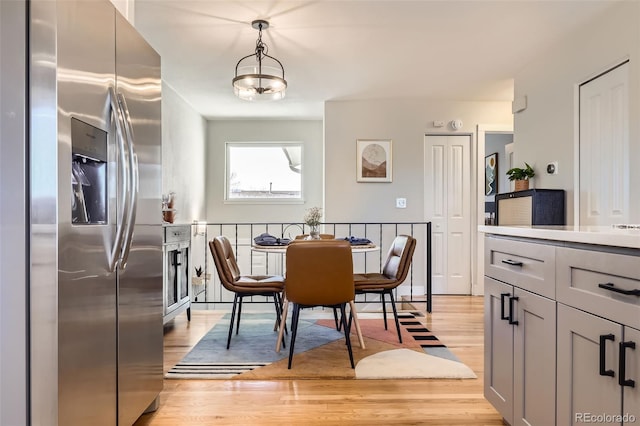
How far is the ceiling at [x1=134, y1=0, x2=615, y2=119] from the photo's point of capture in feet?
9.58

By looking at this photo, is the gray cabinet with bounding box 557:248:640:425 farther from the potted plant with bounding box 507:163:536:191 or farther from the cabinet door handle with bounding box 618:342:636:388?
the potted plant with bounding box 507:163:536:191

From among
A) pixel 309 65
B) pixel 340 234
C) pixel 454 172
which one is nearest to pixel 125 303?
pixel 309 65

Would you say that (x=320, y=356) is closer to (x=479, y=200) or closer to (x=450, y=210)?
(x=450, y=210)

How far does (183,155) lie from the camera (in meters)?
5.32

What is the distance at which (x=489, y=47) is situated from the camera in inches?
143

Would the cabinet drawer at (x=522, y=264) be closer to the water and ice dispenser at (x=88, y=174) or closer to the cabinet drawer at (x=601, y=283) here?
the cabinet drawer at (x=601, y=283)

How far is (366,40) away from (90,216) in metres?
2.79

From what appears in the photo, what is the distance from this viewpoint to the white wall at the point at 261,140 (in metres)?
6.57

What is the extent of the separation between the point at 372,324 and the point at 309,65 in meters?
2.56

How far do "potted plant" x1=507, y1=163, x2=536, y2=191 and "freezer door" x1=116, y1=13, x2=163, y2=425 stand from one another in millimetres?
3378

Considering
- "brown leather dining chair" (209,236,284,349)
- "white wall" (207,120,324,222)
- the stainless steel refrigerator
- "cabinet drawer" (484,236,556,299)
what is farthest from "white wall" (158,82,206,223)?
"cabinet drawer" (484,236,556,299)

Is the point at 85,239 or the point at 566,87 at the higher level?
the point at 566,87

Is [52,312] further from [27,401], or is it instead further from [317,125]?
[317,125]

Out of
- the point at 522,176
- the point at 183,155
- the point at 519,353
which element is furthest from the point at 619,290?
the point at 183,155
